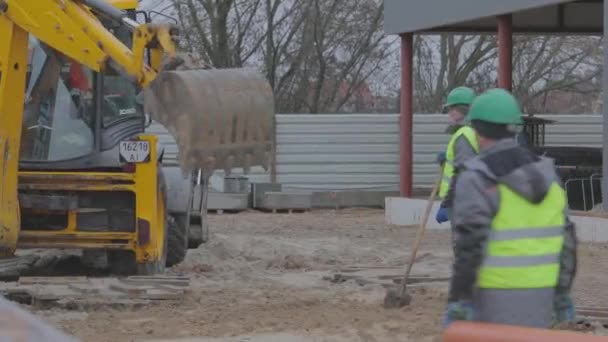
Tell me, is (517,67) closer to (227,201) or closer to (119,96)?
(227,201)

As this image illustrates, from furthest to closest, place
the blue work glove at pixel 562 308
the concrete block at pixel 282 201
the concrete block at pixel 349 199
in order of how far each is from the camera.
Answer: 1. the concrete block at pixel 349 199
2. the concrete block at pixel 282 201
3. the blue work glove at pixel 562 308

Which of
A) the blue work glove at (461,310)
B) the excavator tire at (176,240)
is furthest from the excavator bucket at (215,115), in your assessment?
the blue work glove at (461,310)

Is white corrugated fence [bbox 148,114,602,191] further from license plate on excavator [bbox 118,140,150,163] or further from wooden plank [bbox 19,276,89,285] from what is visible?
wooden plank [bbox 19,276,89,285]

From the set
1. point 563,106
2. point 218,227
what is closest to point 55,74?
point 218,227

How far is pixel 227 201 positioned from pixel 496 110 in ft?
64.7

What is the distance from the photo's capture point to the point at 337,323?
10.3 m

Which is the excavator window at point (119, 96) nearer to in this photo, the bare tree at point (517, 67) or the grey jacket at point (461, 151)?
the grey jacket at point (461, 151)

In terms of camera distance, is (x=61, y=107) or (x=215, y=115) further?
(x=61, y=107)

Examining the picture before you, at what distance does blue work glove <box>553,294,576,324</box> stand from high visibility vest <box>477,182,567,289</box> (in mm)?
234

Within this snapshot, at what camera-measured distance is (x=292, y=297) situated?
11969 millimetres

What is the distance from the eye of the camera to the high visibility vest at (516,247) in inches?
224

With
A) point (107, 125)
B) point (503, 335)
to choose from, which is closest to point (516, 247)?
point (503, 335)

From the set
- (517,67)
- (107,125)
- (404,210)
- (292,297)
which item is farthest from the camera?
(517,67)

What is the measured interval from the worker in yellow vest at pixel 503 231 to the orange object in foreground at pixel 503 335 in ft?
3.08
